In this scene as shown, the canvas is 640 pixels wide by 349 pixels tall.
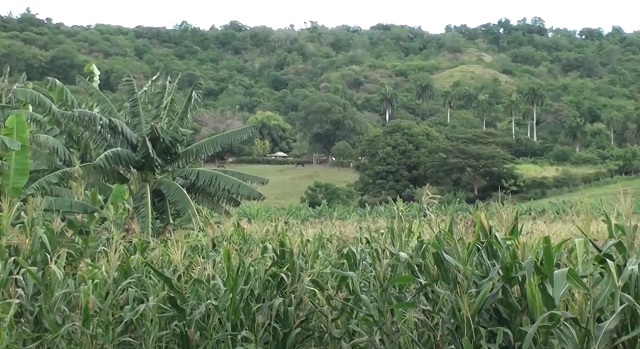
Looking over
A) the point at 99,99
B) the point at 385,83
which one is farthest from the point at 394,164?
the point at 385,83

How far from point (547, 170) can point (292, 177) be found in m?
18.8

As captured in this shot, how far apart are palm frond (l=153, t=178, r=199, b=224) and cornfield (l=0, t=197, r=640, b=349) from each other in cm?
696

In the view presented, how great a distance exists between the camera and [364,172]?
136ft

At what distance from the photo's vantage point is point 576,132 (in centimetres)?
5500

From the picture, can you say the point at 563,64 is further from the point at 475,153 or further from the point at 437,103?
the point at 475,153

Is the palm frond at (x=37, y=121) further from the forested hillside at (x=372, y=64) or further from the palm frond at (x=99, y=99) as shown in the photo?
the forested hillside at (x=372, y=64)

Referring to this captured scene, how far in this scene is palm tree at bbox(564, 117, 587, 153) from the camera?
5493 cm

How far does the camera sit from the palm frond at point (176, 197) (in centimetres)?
1235

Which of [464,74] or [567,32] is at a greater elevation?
[567,32]

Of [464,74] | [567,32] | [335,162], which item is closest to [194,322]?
[335,162]

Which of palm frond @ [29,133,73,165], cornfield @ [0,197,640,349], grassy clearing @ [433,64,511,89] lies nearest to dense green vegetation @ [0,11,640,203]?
grassy clearing @ [433,64,511,89]

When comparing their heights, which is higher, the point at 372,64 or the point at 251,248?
the point at 372,64

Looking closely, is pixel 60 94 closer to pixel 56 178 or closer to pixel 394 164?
pixel 56 178

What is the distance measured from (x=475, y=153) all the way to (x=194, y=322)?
39.4 metres
